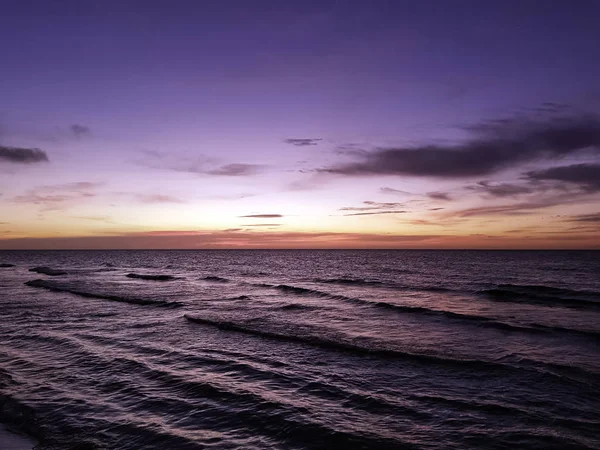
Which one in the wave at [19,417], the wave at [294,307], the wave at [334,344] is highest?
the wave at [19,417]

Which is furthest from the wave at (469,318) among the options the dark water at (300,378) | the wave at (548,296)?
the wave at (548,296)

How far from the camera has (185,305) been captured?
31609mm

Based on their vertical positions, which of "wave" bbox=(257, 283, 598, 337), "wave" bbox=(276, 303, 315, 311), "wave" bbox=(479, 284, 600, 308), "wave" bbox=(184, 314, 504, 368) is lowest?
"wave" bbox=(479, 284, 600, 308)

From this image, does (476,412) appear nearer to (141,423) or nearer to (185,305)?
(141,423)

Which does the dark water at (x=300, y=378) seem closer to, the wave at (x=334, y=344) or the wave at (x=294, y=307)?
the wave at (x=334, y=344)

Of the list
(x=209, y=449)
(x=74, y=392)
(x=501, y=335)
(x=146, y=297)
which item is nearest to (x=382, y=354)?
(x=501, y=335)

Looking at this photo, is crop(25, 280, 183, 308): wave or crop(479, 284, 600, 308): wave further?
crop(479, 284, 600, 308): wave

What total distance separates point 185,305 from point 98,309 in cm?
603

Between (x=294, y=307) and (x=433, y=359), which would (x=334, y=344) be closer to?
(x=433, y=359)

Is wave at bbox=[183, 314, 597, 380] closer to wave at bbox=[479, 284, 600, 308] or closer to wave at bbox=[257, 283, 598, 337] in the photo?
wave at bbox=[257, 283, 598, 337]

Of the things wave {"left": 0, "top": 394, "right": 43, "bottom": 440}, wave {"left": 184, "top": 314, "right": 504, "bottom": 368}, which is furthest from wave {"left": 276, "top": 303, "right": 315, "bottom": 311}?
wave {"left": 0, "top": 394, "right": 43, "bottom": 440}

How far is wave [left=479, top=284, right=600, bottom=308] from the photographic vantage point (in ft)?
109

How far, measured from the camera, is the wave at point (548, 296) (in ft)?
109

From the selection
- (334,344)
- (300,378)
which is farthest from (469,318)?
(300,378)
